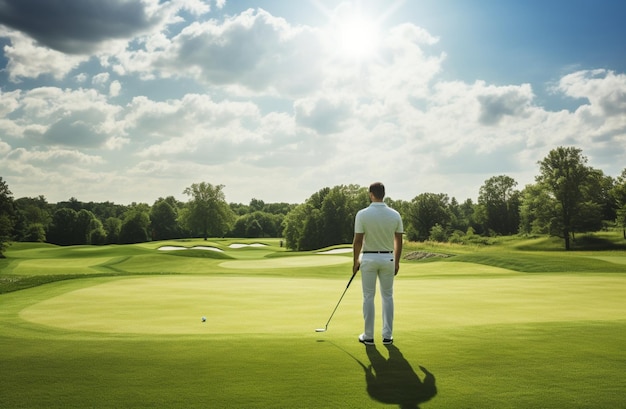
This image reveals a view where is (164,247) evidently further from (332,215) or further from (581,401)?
(581,401)

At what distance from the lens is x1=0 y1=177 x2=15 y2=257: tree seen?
50156mm

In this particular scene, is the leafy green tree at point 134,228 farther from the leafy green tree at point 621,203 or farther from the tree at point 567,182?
the leafy green tree at point 621,203

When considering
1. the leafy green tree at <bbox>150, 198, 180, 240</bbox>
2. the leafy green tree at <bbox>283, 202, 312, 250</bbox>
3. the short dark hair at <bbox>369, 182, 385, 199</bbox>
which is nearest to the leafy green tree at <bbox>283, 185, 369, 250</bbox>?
the leafy green tree at <bbox>283, 202, 312, 250</bbox>

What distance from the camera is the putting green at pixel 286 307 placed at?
978 centimetres

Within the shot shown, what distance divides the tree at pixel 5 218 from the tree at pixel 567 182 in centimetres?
6662

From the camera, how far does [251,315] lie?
11.0 m

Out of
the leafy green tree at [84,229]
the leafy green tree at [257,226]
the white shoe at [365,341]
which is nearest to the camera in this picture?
the white shoe at [365,341]

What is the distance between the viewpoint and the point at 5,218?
163 ft

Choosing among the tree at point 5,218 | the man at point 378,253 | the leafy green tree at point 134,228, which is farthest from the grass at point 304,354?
the leafy green tree at point 134,228

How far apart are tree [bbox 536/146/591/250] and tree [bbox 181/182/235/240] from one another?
188ft

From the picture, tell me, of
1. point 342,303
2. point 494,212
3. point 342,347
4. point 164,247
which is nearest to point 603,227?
point 494,212

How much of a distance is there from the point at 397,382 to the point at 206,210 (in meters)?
88.7

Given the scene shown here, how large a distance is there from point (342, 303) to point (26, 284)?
14329 millimetres

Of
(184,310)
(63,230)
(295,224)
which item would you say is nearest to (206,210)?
(295,224)
